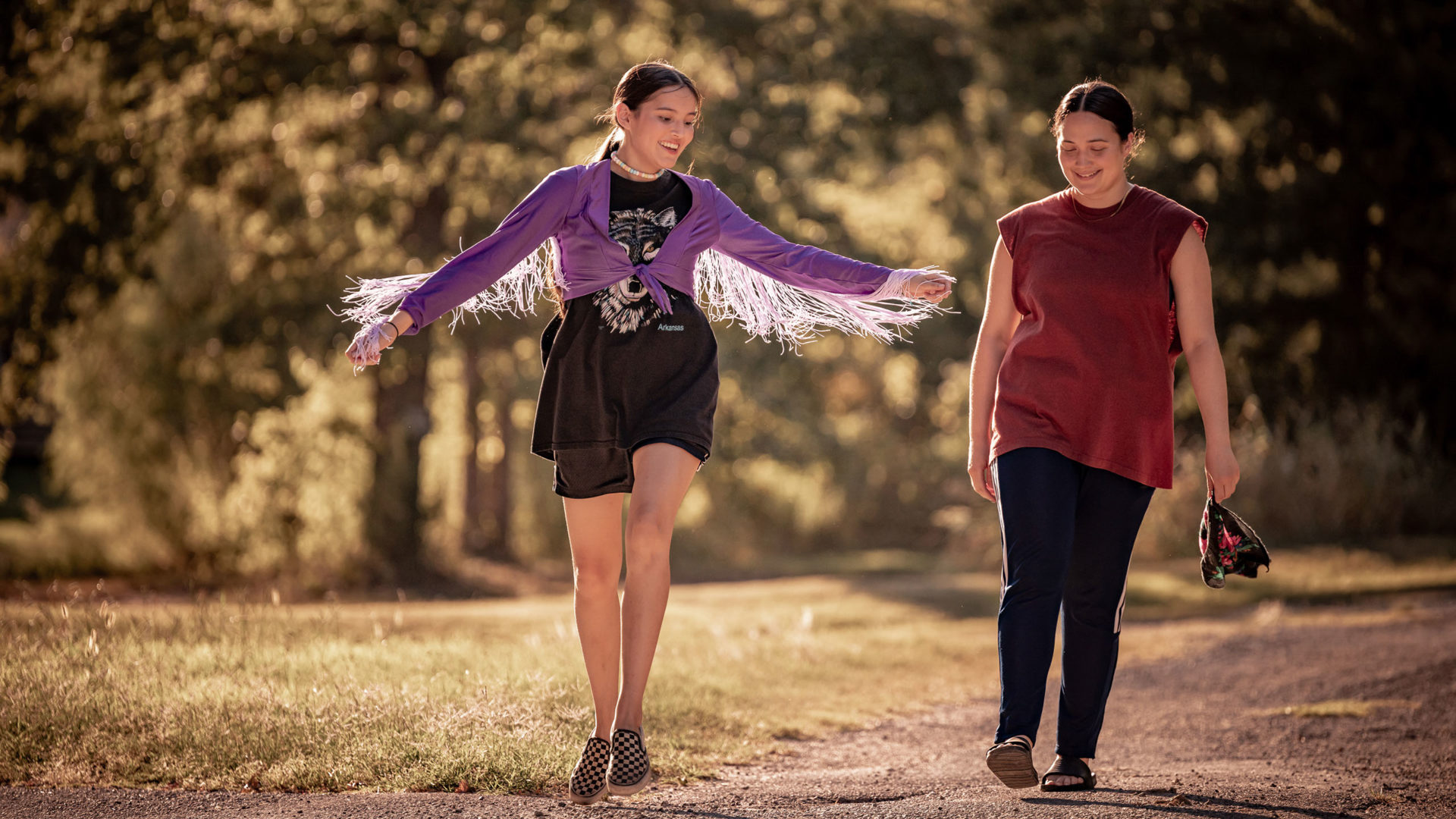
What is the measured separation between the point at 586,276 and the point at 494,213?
11219 millimetres

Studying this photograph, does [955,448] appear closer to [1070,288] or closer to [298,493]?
[298,493]

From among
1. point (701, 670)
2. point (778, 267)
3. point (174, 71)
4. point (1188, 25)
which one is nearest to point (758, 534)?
point (1188, 25)

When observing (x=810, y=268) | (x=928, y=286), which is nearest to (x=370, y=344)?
(x=810, y=268)

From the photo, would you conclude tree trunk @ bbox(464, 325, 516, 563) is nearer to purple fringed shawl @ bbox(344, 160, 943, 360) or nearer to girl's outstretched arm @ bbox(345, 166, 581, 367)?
purple fringed shawl @ bbox(344, 160, 943, 360)

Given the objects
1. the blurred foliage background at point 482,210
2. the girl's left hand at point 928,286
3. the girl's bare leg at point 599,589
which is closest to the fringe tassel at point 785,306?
the girl's left hand at point 928,286

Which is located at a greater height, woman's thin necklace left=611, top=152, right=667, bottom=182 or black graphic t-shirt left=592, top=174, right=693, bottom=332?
woman's thin necklace left=611, top=152, right=667, bottom=182

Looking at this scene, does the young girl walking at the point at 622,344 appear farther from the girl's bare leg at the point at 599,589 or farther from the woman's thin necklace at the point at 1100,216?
the woman's thin necklace at the point at 1100,216

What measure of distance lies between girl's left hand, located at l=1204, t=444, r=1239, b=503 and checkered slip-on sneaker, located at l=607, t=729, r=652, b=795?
196 cm

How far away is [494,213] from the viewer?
15.2 metres

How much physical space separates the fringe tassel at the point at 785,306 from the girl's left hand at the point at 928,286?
9.3 inches

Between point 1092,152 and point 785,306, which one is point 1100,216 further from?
point 785,306

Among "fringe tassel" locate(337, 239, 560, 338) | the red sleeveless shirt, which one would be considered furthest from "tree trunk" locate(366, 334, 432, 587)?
the red sleeveless shirt

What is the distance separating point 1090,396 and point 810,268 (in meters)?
1.00

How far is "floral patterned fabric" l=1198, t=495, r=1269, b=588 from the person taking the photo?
14.4ft
